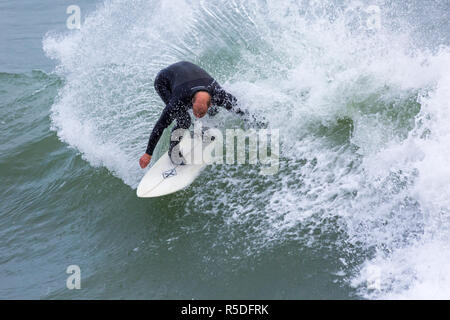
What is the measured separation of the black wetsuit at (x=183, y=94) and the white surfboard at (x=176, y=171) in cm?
31

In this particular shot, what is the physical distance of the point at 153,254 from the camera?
15.4 feet

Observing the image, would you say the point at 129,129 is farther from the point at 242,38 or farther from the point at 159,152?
the point at 242,38

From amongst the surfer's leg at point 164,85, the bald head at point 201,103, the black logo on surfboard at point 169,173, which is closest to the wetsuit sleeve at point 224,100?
the bald head at point 201,103

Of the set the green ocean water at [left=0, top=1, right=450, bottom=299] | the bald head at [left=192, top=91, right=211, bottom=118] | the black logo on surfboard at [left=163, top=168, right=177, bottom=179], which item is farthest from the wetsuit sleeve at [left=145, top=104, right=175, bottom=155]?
the green ocean water at [left=0, top=1, right=450, bottom=299]

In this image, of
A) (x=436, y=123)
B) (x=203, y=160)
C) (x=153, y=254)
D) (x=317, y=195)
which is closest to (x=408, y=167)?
(x=436, y=123)

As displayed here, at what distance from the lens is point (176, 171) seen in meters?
5.63

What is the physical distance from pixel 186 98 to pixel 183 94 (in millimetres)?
55

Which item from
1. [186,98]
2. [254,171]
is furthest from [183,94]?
[254,171]

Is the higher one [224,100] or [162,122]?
[224,100]

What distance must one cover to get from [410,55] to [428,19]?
140 inches

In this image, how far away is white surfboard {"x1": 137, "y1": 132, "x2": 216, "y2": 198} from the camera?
539 centimetres

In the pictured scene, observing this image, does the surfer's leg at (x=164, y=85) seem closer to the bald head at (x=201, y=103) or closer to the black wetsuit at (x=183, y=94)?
the black wetsuit at (x=183, y=94)

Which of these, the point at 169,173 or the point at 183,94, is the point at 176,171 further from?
the point at 183,94

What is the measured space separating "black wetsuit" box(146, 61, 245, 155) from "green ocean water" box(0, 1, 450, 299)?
0.68 meters
